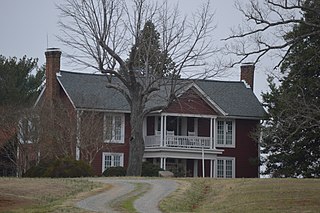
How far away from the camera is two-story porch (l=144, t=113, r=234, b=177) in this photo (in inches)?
2403

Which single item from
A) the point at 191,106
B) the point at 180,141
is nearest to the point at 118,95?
the point at 191,106

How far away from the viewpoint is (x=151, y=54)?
5019cm

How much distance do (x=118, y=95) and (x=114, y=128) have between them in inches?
176

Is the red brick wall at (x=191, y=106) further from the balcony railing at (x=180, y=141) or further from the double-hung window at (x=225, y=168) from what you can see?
the double-hung window at (x=225, y=168)

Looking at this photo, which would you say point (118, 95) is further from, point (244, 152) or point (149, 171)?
point (244, 152)

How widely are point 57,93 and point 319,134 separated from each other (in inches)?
740

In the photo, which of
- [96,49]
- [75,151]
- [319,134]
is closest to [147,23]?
[96,49]

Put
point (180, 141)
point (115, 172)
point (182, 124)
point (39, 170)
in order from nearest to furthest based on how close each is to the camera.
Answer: point (39, 170) → point (115, 172) → point (180, 141) → point (182, 124)

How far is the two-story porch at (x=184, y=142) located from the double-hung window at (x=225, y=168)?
0.84 m

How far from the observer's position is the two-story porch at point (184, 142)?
61031 mm

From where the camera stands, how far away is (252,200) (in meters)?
30.4

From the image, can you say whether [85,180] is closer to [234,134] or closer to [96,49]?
[96,49]

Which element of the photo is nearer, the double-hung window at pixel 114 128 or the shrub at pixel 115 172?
the shrub at pixel 115 172

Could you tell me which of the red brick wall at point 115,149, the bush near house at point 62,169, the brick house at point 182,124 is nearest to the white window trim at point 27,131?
the brick house at point 182,124
